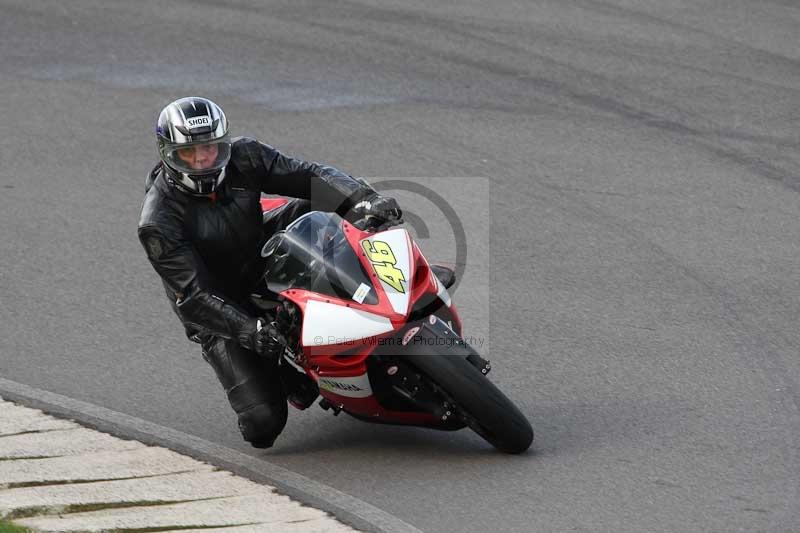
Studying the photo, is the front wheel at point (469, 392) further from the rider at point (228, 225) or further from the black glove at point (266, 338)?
the rider at point (228, 225)

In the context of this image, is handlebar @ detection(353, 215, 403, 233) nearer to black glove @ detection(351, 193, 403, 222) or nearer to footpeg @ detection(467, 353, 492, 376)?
black glove @ detection(351, 193, 403, 222)

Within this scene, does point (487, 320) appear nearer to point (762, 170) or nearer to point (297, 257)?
point (297, 257)

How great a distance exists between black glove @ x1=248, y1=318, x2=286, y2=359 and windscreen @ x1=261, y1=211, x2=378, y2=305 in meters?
0.21

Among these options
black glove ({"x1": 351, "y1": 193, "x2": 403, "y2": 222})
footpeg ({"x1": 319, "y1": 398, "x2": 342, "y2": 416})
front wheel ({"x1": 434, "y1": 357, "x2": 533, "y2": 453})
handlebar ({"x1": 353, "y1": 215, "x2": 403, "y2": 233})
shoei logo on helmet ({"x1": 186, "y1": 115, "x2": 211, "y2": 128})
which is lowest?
footpeg ({"x1": 319, "y1": 398, "x2": 342, "y2": 416})

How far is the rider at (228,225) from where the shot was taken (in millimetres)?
6512

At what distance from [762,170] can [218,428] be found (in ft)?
16.8

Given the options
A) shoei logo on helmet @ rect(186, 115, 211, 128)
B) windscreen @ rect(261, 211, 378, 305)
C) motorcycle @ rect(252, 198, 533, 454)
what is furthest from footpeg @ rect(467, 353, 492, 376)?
shoei logo on helmet @ rect(186, 115, 211, 128)

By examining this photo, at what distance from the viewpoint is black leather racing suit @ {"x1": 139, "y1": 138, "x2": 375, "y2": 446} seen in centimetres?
653

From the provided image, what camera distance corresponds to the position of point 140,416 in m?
7.08

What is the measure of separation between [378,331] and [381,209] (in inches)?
30.1

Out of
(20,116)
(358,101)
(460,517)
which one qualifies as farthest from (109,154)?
(460,517)

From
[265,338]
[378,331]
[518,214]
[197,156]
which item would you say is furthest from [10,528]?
[518,214]

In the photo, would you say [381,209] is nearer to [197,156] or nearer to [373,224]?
[373,224]

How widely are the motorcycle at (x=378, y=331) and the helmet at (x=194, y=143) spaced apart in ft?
1.68
